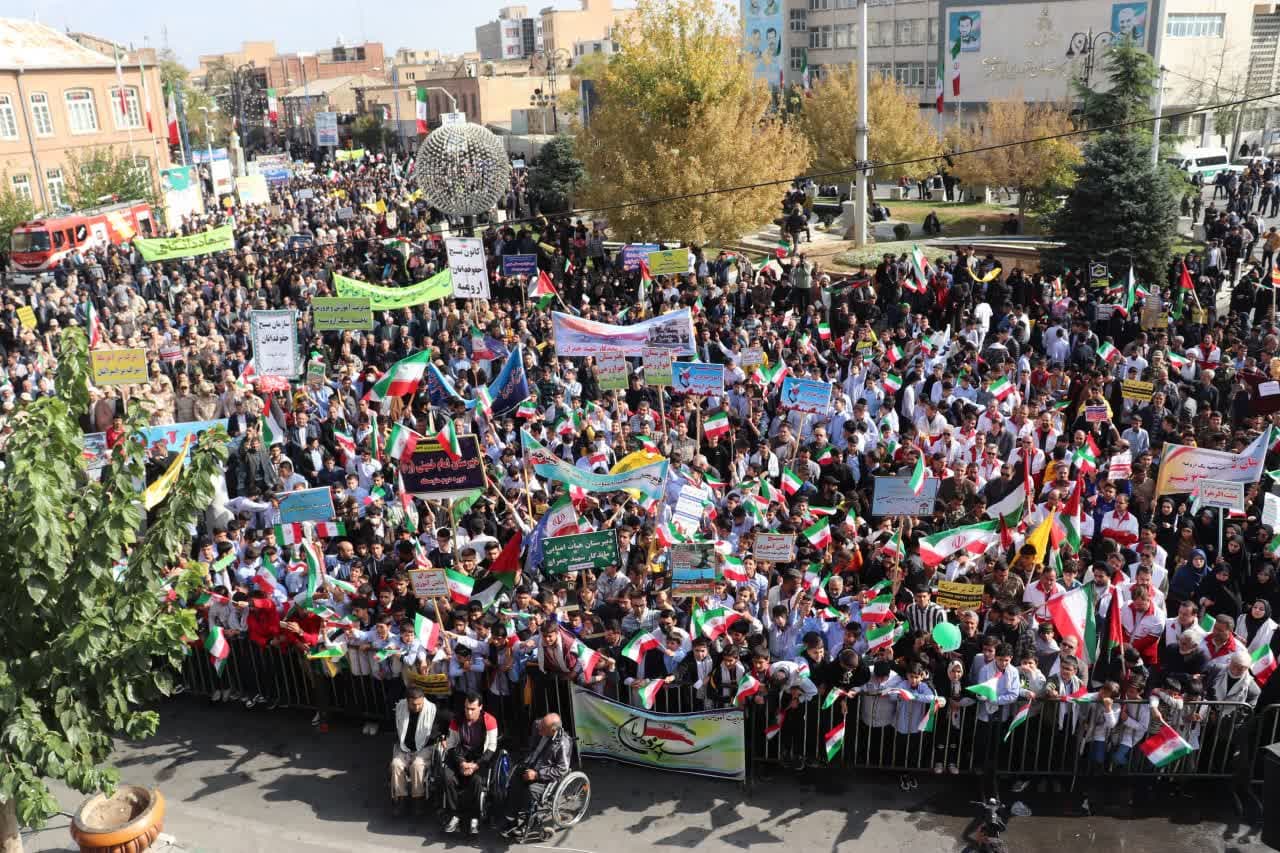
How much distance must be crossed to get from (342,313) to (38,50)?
42.5m

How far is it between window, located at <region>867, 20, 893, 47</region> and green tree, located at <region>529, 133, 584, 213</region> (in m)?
32.2

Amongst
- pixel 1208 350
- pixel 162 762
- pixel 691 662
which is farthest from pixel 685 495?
pixel 1208 350

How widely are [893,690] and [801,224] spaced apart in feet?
66.7

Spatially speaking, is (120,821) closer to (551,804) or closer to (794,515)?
(551,804)

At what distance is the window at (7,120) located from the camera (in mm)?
47094

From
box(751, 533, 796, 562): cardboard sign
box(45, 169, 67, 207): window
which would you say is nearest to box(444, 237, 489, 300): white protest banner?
box(751, 533, 796, 562): cardboard sign

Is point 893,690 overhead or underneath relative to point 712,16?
underneath

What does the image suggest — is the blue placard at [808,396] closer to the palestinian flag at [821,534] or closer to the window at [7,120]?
the palestinian flag at [821,534]

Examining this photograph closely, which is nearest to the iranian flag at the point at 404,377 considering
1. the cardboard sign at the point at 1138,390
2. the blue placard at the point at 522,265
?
the blue placard at the point at 522,265

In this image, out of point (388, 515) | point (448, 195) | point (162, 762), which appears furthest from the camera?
point (448, 195)

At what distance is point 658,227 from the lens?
91.0 feet

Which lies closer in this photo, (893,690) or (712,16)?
(893,690)

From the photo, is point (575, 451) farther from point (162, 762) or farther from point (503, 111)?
point (503, 111)

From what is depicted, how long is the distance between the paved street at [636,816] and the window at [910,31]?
65320mm
